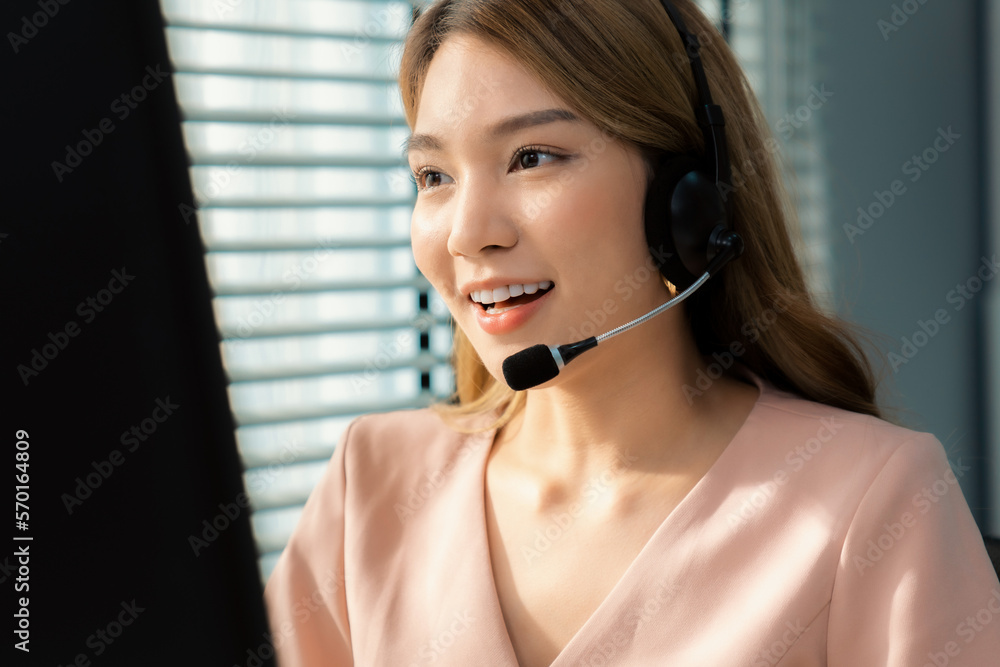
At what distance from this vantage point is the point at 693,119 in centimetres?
101

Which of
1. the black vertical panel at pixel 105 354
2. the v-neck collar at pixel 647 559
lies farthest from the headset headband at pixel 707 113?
the black vertical panel at pixel 105 354

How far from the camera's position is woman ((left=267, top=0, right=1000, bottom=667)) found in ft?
Result: 2.81

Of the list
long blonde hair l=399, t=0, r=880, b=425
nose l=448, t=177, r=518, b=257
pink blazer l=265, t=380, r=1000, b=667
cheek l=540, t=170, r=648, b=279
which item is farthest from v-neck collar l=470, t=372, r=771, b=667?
nose l=448, t=177, r=518, b=257

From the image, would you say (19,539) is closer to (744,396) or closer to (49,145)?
(49,145)

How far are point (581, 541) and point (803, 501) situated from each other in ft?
0.88

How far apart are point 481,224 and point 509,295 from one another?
9cm

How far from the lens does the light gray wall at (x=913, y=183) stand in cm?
209

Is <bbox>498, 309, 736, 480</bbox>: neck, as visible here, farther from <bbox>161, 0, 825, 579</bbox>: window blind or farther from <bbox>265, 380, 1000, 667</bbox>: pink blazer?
<bbox>161, 0, 825, 579</bbox>: window blind

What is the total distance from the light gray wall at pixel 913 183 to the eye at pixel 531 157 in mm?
1409

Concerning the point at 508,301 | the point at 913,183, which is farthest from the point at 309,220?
the point at 913,183

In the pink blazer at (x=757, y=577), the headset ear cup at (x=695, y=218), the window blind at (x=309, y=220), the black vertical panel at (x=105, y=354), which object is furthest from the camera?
the window blind at (x=309, y=220)

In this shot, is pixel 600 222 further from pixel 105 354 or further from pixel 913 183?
pixel 913 183

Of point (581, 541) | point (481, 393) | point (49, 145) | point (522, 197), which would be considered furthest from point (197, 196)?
point (481, 393)

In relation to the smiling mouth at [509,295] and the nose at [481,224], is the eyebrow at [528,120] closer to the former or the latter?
the nose at [481,224]
